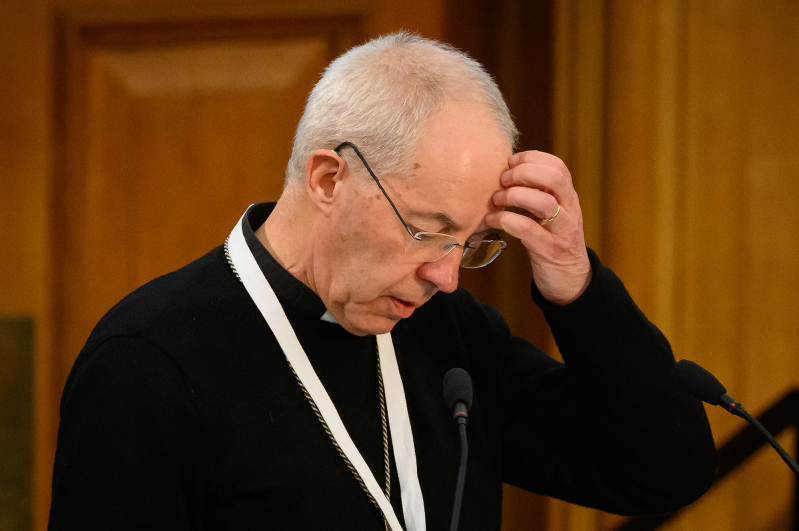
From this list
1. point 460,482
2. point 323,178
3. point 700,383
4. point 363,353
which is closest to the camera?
point 460,482

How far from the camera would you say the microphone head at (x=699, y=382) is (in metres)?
1.12

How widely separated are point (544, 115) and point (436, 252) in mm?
1369

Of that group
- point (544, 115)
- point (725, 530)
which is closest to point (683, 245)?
point (544, 115)

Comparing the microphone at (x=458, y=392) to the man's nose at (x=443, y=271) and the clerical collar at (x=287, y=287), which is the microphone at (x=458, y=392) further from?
the clerical collar at (x=287, y=287)

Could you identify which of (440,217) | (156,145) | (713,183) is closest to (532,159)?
(440,217)

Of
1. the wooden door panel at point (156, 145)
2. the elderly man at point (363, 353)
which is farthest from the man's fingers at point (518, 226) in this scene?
the wooden door panel at point (156, 145)

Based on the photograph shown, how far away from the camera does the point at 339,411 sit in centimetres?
127

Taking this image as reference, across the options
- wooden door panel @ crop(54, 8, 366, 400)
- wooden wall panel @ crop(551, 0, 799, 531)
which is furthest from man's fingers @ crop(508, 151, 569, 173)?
wooden door panel @ crop(54, 8, 366, 400)

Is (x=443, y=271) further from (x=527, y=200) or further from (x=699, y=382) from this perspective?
(x=699, y=382)

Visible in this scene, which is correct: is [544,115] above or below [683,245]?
above

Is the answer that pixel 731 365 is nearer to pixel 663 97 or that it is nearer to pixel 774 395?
pixel 774 395

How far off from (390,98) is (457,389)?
45 cm

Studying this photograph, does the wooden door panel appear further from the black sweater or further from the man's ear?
the man's ear

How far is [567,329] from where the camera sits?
4.37ft
